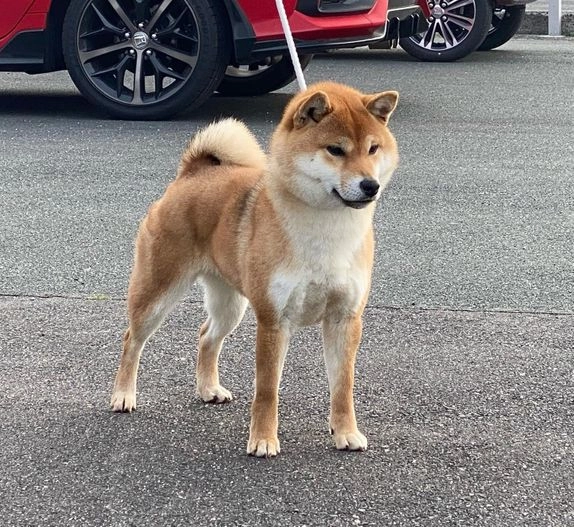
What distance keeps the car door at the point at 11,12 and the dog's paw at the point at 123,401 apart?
5.04 m

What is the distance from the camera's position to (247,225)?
3.65 metres

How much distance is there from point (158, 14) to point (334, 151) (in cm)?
494

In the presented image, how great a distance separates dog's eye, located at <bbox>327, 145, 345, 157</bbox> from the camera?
3.40 metres

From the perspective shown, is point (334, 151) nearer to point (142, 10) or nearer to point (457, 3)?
point (142, 10)

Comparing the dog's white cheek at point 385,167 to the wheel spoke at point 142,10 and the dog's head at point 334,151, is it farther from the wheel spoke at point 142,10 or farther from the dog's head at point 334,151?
the wheel spoke at point 142,10

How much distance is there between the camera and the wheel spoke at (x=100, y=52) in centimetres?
807

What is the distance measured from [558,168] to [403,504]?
448cm

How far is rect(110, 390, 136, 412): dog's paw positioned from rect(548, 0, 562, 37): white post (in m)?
12.4

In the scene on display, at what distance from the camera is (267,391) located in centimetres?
354

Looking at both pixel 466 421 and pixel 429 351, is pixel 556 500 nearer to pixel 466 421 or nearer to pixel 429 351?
pixel 466 421

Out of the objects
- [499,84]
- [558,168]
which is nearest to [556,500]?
[558,168]

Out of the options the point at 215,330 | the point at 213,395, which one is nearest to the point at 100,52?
the point at 215,330

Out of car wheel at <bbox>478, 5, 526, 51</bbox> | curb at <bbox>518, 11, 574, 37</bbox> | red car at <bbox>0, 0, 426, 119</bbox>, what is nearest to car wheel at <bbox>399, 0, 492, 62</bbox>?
car wheel at <bbox>478, 5, 526, 51</bbox>

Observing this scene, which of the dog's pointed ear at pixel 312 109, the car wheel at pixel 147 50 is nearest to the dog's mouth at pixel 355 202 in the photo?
the dog's pointed ear at pixel 312 109
